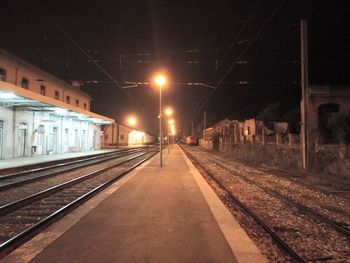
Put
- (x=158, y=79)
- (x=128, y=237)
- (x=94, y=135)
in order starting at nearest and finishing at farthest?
(x=128, y=237)
(x=158, y=79)
(x=94, y=135)

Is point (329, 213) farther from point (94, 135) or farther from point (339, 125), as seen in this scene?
point (94, 135)

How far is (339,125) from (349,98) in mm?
7348

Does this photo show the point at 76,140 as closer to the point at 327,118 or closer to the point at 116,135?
the point at 327,118

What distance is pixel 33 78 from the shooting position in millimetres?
36094

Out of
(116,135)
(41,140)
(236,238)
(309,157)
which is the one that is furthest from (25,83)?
(116,135)

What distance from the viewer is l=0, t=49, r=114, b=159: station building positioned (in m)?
22.9

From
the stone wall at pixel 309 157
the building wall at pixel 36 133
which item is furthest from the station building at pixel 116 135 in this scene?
the stone wall at pixel 309 157

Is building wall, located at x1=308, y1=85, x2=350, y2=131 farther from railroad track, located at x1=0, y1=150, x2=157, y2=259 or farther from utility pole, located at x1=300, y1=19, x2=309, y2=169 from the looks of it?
railroad track, located at x1=0, y1=150, x2=157, y2=259

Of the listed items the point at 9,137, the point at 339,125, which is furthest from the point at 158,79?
the point at 339,125

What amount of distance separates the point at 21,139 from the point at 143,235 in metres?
24.0

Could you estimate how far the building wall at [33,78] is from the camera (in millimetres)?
30844

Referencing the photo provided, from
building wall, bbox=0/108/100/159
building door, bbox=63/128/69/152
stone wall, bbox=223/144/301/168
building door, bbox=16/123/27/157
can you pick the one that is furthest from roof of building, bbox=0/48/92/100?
stone wall, bbox=223/144/301/168

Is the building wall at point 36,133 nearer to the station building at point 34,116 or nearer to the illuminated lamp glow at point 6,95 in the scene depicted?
the station building at point 34,116

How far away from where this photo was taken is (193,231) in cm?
601
